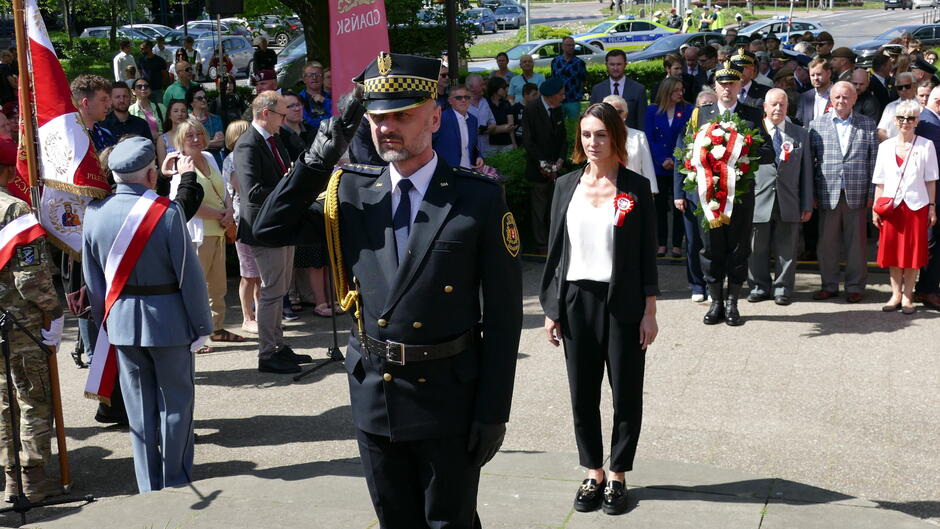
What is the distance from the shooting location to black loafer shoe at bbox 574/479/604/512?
17.3 feet

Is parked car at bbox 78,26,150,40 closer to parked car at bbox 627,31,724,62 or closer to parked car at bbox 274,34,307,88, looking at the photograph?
parked car at bbox 274,34,307,88

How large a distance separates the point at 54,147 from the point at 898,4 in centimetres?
7100

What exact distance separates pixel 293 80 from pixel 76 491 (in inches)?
811

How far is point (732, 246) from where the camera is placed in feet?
30.4

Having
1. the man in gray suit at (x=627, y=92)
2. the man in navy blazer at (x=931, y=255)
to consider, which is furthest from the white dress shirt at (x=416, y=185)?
the man in gray suit at (x=627, y=92)

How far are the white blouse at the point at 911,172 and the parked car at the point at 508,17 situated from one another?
5248 centimetres

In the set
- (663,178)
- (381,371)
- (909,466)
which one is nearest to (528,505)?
(381,371)

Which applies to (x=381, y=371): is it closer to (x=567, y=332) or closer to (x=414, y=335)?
(x=414, y=335)

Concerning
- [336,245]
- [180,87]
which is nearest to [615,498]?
[336,245]

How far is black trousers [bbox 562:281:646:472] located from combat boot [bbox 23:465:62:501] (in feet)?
10.2

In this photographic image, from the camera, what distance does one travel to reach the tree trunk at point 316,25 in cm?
1798

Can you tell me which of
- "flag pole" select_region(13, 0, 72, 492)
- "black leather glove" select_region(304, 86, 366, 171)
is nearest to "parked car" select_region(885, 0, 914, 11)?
"flag pole" select_region(13, 0, 72, 492)

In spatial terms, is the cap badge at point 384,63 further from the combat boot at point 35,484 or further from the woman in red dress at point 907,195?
the woman in red dress at point 907,195

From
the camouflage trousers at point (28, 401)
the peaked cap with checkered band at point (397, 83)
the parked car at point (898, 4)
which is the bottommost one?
the camouflage trousers at point (28, 401)
